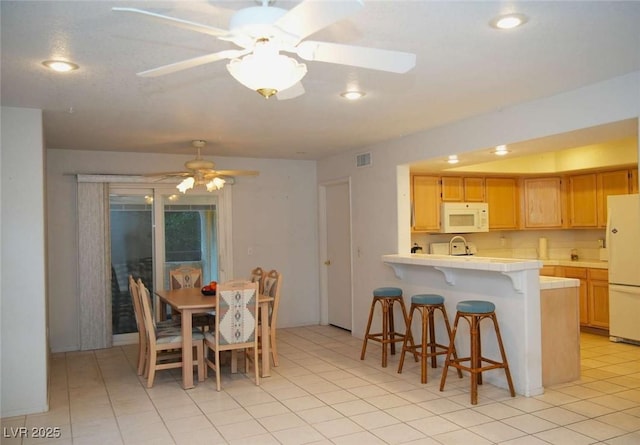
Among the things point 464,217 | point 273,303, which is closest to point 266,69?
point 273,303

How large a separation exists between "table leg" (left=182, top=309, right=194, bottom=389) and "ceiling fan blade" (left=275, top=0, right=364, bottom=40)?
333 centimetres

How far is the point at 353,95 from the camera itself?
3.85 metres

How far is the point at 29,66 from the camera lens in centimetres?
304

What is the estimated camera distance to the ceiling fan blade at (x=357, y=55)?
2.08 meters

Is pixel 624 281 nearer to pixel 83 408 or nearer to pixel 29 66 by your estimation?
pixel 83 408

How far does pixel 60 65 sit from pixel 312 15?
2031mm

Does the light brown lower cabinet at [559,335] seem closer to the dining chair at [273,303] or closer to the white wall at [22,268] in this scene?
the dining chair at [273,303]

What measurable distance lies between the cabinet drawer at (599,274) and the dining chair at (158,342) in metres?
4.78

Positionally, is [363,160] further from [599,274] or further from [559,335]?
[599,274]

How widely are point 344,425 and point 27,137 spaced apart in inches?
130

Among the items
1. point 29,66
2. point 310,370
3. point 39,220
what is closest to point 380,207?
point 310,370

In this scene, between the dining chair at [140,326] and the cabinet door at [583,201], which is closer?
the dining chair at [140,326]

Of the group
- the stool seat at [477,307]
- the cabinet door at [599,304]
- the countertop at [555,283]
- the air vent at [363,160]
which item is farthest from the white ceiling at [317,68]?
the cabinet door at [599,304]

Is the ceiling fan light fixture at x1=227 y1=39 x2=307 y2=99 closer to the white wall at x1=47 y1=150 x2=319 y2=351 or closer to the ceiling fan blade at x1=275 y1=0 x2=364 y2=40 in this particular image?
the ceiling fan blade at x1=275 y1=0 x2=364 y2=40
